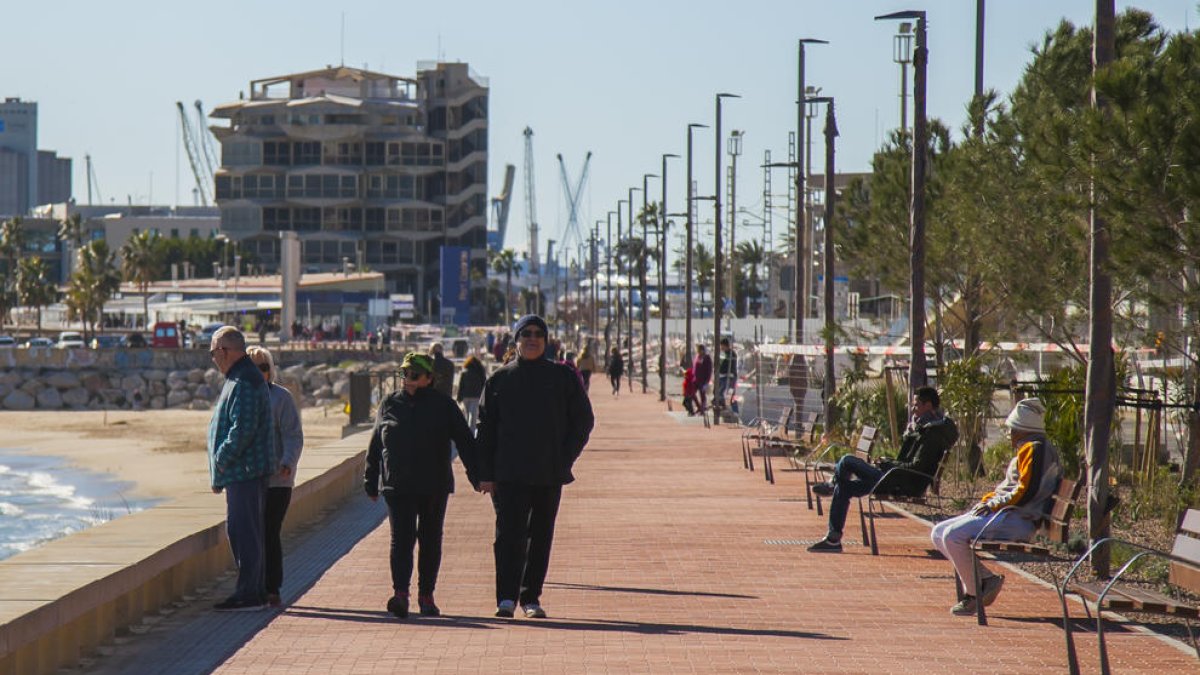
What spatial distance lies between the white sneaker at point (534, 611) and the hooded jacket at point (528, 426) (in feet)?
2.41

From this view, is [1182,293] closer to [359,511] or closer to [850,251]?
[359,511]

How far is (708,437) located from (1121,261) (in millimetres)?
20245

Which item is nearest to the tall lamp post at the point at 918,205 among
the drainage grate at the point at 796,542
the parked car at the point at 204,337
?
the drainage grate at the point at 796,542

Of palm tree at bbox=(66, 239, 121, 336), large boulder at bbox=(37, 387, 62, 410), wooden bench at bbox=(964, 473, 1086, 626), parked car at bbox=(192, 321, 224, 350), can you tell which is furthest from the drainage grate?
palm tree at bbox=(66, 239, 121, 336)

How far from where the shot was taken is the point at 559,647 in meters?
9.85

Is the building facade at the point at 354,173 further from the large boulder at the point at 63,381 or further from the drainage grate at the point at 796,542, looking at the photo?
the drainage grate at the point at 796,542

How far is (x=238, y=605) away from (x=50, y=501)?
28.9 meters

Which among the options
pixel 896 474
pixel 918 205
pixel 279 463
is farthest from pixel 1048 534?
pixel 918 205

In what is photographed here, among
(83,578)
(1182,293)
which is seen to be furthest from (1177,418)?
(83,578)

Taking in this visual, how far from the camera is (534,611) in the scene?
1092 centimetres

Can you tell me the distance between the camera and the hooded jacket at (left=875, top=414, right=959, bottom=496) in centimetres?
1427

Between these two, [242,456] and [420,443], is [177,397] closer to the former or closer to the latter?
[242,456]

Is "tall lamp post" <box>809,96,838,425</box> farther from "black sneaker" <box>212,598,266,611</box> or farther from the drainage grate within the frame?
"black sneaker" <box>212,598,266,611</box>

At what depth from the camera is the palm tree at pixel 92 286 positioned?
134m
